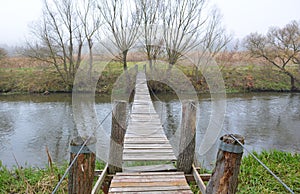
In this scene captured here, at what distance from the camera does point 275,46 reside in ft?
46.2

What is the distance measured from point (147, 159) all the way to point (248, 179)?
4.44 feet

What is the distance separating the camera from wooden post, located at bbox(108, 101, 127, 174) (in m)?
2.25

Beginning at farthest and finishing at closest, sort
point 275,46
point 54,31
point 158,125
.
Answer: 1. point 275,46
2. point 54,31
3. point 158,125

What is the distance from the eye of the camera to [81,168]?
127 centimetres

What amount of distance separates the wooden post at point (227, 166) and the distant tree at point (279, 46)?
1468 cm

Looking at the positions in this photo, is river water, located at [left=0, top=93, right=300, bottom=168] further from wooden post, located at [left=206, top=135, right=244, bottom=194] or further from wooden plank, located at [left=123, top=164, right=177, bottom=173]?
wooden post, located at [left=206, top=135, right=244, bottom=194]

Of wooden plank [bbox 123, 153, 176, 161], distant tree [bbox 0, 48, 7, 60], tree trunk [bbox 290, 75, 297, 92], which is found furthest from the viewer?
tree trunk [bbox 290, 75, 297, 92]

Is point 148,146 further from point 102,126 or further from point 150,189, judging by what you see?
point 102,126

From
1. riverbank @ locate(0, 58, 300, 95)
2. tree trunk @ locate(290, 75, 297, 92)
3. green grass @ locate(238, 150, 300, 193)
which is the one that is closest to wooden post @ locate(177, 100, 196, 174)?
green grass @ locate(238, 150, 300, 193)

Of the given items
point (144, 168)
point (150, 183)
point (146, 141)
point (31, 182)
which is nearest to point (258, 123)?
point (146, 141)

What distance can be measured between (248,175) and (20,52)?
12860 millimetres

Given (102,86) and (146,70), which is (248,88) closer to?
(146,70)

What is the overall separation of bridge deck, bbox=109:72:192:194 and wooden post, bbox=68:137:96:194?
26.1 inches

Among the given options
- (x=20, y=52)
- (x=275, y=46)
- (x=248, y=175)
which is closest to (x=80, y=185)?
(x=248, y=175)
